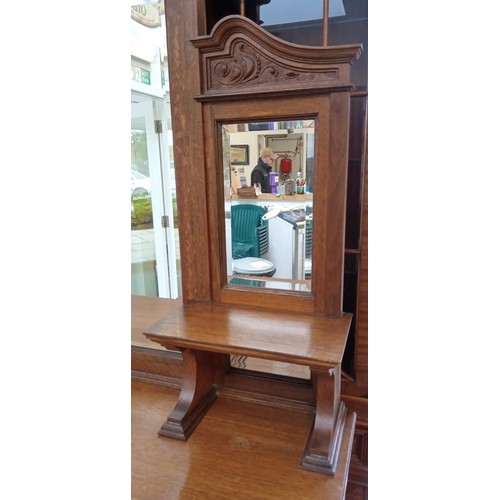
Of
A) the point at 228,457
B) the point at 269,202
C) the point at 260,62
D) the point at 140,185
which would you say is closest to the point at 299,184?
the point at 269,202

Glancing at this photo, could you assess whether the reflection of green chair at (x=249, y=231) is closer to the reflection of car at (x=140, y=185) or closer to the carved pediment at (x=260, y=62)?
the carved pediment at (x=260, y=62)

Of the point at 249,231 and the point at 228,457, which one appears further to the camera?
the point at 249,231

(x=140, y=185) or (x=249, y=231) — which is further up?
(x=140, y=185)

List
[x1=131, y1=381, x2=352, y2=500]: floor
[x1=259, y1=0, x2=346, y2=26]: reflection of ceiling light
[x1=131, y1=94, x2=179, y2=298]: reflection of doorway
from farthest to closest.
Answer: [x1=131, y1=94, x2=179, y2=298]: reflection of doorway
[x1=259, y1=0, x2=346, y2=26]: reflection of ceiling light
[x1=131, y1=381, x2=352, y2=500]: floor

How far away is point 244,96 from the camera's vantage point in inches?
→ 28.7

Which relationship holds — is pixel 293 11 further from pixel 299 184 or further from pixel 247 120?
pixel 299 184

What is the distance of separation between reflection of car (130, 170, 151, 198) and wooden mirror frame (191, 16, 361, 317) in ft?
3.44

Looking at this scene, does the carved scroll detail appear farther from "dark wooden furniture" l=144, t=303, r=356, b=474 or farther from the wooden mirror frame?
"dark wooden furniture" l=144, t=303, r=356, b=474

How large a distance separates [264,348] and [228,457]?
257mm

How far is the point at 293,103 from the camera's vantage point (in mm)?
710

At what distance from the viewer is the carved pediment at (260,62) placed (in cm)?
66

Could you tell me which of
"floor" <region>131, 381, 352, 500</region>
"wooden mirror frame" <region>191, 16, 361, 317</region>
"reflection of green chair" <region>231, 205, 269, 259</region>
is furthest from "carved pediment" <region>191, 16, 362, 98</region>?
"floor" <region>131, 381, 352, 500</region>

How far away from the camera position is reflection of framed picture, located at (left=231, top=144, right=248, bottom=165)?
0.79 meters
